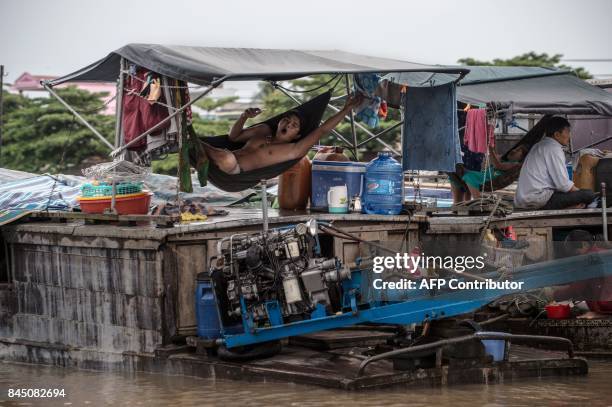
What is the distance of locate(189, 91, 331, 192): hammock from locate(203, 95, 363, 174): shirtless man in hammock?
0.07m

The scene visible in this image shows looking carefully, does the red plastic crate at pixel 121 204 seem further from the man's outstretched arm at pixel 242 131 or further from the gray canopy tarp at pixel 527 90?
the gray canopy tarp at pixel 527 90

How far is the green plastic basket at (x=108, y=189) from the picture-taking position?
10.2 meters

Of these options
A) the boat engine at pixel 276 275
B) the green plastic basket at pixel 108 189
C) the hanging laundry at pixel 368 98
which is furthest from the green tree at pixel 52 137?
the boat engine at pixel 276 275

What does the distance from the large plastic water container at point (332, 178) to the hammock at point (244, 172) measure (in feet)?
1.49

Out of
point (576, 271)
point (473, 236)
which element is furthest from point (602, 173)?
point (576, 271)

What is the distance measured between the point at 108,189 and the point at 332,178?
7.69 feet

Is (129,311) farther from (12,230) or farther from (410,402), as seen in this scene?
(410,402)

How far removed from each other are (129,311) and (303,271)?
6.32 feet

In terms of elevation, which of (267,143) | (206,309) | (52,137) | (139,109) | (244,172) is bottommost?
(206,309)

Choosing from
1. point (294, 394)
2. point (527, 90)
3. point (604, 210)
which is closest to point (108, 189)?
point (294, 394)

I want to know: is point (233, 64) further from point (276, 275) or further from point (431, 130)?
point (431, 130)

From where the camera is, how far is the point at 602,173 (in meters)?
11.9

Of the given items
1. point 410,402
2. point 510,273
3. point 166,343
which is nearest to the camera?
point 410,402

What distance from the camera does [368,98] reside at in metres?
12.0
